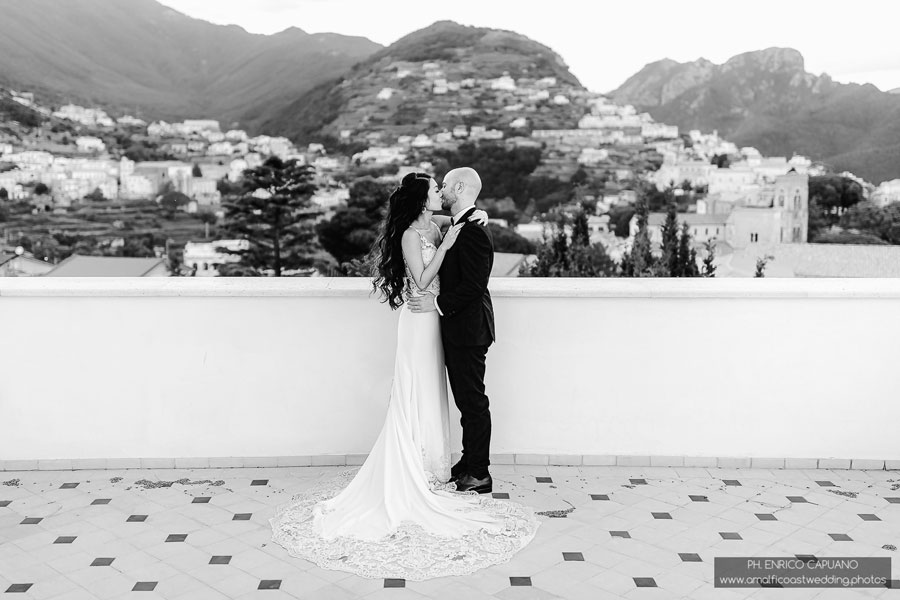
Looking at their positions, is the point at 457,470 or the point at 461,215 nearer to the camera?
the point at 461,215

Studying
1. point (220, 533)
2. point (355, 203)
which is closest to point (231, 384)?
point (220, 533)

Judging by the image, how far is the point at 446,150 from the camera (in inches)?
856

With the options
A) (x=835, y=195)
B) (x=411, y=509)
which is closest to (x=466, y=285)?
(x=411, y=509)

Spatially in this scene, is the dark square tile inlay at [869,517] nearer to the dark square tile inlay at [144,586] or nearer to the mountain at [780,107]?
the dark square tile inlay at [144,586]

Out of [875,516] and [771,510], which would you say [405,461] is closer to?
[771,510]

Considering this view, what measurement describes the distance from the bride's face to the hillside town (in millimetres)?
15908

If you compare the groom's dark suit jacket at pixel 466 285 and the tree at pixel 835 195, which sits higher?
the tree at pixel 835 195

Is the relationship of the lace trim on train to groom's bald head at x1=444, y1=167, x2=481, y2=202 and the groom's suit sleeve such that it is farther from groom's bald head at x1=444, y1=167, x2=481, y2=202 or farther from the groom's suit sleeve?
groom's bald head at x1=444, y1=167, x2=481, y2=202

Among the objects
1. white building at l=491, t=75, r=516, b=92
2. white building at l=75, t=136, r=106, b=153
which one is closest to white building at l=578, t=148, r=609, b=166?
white building at l=491, t=75, r=516, b=92

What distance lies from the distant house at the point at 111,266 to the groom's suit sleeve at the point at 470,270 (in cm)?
1761

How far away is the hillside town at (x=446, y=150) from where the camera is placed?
1914cm

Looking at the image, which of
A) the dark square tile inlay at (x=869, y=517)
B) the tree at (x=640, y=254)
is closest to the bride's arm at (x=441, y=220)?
the dark square tile inlay at (x=869, y=517)

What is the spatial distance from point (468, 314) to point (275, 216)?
1969 centimetres

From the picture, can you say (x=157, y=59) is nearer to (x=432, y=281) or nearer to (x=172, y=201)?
(x=172, y=201)
